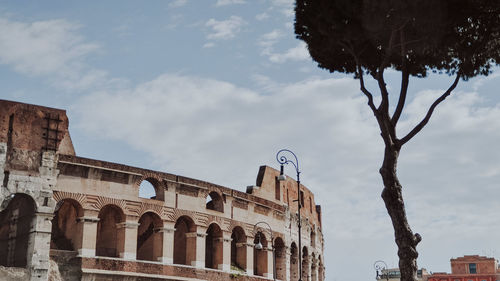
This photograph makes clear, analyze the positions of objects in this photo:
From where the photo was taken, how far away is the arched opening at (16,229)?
21008mm

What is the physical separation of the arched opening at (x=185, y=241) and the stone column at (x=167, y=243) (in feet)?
3.09

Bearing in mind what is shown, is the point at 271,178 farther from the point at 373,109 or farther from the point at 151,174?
the point at 373,109

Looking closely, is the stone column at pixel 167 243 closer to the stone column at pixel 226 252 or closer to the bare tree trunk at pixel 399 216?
the stone column at pixel 226 252

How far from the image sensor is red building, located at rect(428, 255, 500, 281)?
67000 mm

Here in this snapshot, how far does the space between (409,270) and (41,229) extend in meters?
11.2

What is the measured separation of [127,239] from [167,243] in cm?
159

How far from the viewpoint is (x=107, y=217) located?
23453 mm

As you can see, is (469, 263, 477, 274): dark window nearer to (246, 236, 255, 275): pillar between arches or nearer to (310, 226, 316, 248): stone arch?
(310, 226, 316, 248): stone arch

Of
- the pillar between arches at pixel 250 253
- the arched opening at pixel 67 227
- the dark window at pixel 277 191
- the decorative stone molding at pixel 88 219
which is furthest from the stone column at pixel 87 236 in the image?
the dark window at pixel 277 191

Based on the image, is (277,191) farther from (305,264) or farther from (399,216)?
(399,216)

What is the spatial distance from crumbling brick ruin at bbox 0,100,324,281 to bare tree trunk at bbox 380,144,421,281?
9.88m

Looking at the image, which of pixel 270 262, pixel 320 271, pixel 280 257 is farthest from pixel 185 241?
pixel 320 271

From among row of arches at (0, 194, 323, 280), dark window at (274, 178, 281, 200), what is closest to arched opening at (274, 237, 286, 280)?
row of arches at (0, 194, 323, 280)

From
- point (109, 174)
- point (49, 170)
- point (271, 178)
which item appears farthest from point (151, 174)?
point (271, 178)
